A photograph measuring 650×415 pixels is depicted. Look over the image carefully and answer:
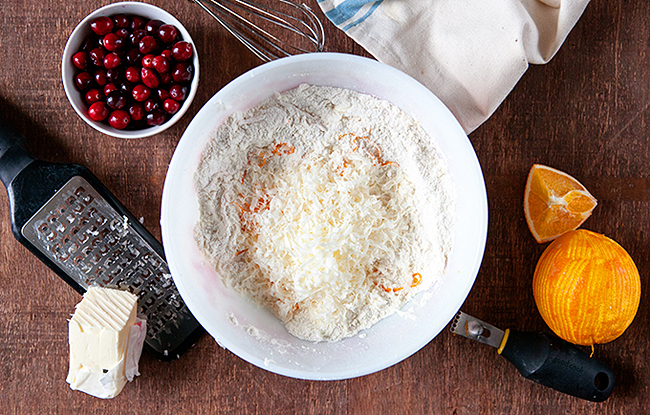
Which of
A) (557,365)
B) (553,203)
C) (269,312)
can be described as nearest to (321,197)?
(269,312)

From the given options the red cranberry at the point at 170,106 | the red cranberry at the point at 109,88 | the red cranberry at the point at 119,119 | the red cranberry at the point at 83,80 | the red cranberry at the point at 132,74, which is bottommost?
A: the red cranberry at the point at 119,119

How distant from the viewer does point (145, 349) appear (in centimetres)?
91

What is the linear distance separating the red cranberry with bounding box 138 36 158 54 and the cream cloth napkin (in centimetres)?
32

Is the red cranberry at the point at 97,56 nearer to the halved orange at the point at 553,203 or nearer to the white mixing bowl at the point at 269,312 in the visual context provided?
the white mixing bowl at the point at 269,312

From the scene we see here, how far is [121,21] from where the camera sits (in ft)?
2.74

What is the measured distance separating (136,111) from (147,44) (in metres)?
0.12

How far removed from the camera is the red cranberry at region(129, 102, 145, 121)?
0.83m

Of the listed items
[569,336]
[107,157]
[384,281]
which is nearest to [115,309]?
[107,157]

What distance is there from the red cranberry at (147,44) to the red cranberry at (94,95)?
0.12 m

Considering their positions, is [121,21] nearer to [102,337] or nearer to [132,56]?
[132,56]

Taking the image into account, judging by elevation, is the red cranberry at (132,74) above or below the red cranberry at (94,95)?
above

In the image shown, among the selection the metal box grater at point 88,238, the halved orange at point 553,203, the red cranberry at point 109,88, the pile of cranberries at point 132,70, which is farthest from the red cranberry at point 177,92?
the halved orange at point 553,203

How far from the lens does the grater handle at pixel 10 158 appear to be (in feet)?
2.73

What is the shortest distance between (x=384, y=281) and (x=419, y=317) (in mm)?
94
